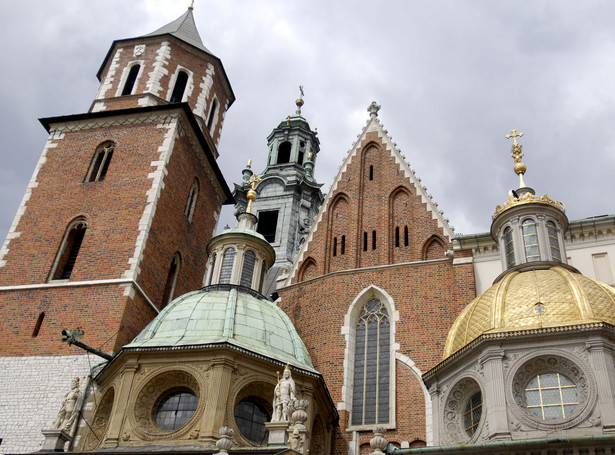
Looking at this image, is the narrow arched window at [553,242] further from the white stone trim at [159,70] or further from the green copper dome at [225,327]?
the white stone trim at [159,70]

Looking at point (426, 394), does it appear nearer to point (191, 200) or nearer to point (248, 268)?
point (248, 268)

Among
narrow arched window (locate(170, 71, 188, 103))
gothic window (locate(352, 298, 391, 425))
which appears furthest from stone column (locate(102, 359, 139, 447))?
narrow arched window (locate(170, 71, 188, 103))

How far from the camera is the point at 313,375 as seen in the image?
15.4 meters

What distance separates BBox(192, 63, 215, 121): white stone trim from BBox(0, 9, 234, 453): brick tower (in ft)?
0.14

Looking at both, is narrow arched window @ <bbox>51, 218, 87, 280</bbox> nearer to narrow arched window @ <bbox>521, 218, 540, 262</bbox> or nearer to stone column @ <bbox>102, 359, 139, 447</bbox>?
stone column @ <bbox>102, 359, 139, 447</bbox>

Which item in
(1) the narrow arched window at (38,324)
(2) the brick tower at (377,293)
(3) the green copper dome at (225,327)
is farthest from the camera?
(1) the narrow arched window at (38,324)

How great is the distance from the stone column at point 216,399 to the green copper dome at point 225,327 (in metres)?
0.48

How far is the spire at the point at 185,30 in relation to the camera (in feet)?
85.8

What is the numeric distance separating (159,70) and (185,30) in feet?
11.4

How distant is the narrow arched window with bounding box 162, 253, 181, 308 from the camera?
69.1 feet

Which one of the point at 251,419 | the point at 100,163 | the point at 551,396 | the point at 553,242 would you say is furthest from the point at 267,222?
the point at 551,396

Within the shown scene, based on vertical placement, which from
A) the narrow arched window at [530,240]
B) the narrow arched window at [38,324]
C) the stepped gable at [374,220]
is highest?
the stepped gable at [374,220]

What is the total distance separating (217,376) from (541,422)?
610 centimetres

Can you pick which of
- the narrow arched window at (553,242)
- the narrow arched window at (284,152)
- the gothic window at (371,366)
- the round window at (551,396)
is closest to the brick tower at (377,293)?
the gothic window at (371,366)
